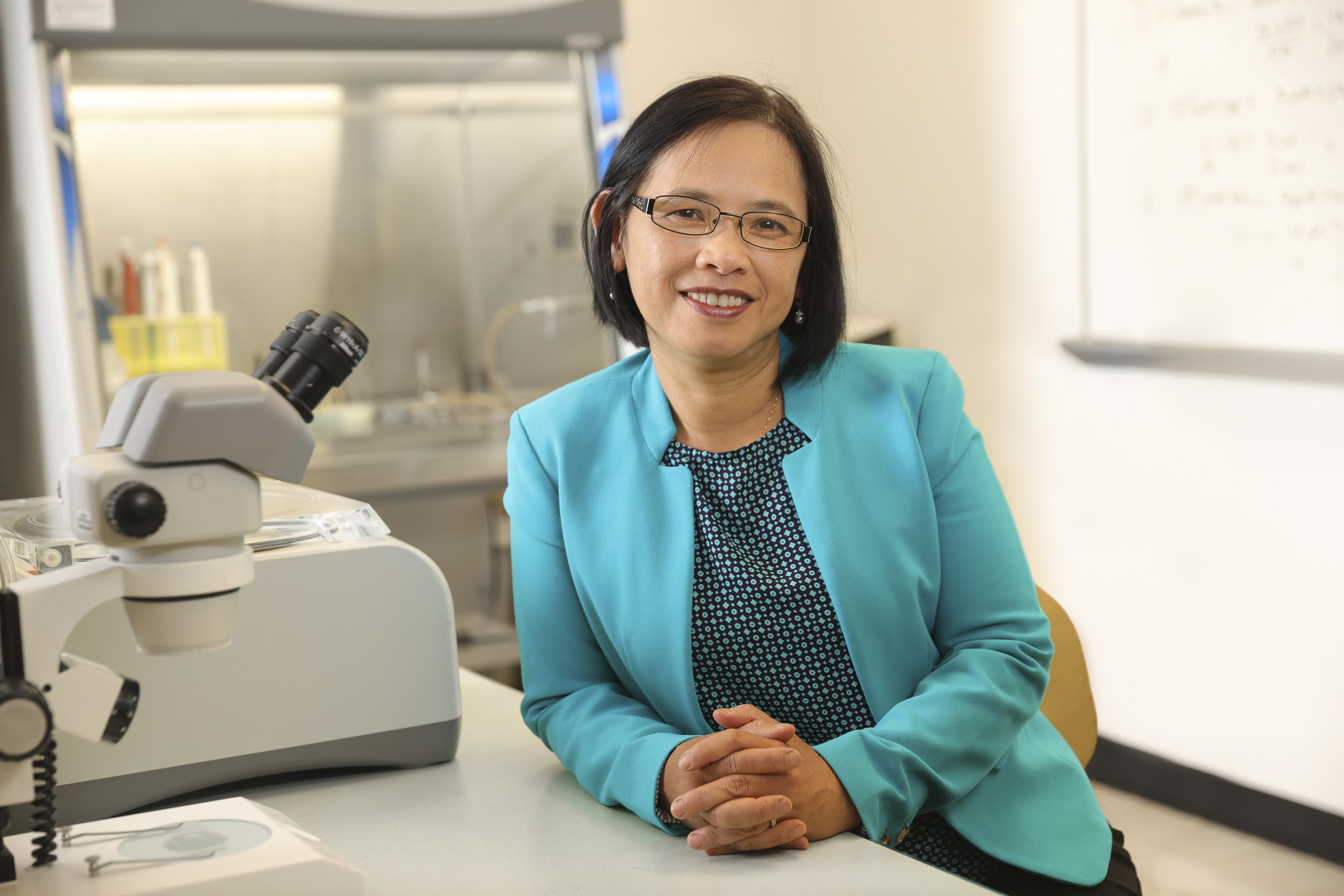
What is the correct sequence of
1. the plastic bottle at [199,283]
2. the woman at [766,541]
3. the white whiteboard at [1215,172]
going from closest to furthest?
the woman at [766,541]
the white whiteboard at [1215,172]
the plastic bottle at [199,283]

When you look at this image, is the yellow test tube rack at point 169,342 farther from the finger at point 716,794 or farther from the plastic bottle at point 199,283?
the finger at point 716,794

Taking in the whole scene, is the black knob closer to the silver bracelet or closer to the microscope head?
the microscope head

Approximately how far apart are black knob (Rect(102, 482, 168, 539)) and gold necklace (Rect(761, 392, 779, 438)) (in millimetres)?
638

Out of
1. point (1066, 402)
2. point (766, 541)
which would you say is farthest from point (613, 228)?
point (1066, 402)

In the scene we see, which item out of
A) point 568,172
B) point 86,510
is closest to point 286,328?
point 86,510

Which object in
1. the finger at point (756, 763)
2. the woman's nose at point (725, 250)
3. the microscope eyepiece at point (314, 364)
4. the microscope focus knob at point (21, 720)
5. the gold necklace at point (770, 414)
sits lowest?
the finger at point (756, 763)

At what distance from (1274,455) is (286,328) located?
6.68 feet

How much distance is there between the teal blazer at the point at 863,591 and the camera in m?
1.05

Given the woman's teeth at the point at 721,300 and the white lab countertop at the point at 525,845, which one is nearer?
the white lab countertop at the point at 525,845

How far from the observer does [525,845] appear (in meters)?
0.92

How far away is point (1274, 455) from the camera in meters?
2.26

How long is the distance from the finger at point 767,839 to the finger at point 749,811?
11 mm

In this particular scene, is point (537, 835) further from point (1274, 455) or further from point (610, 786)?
point (1274, 455)

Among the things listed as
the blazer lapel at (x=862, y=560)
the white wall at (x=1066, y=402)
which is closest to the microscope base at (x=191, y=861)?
the blazer lapel at (x=862, y=560)
